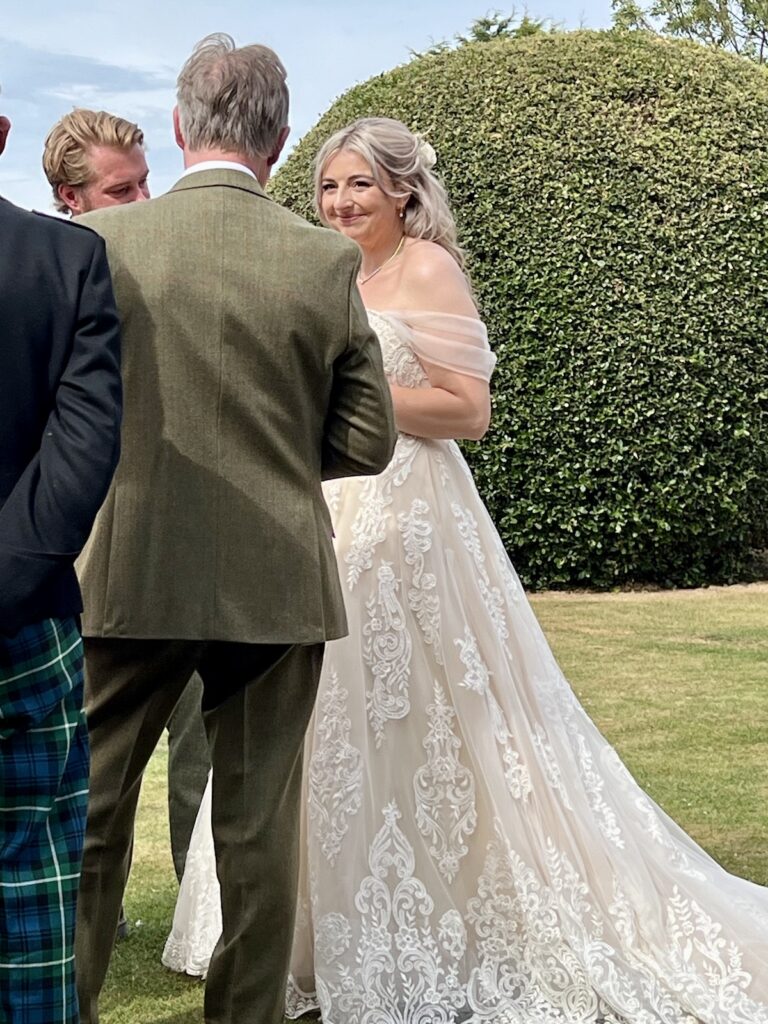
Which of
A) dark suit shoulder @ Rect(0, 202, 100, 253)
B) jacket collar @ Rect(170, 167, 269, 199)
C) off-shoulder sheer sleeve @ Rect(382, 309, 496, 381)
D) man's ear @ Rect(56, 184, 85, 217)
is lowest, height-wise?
off-shoulder sheer sleeve @ Rect(382, 309, 496, 381)

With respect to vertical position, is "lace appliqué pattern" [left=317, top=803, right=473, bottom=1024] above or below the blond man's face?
below

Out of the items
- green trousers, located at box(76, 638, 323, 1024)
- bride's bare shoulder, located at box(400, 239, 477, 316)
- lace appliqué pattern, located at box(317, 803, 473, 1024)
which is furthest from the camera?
bride's bare shoulder, located at box(400, 239, 477, 316)

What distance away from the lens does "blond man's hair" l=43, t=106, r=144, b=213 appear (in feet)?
12.6

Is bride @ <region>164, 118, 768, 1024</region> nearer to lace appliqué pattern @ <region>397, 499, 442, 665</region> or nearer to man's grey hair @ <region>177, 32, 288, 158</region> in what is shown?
lace appliqué pattern @ <region>397, 499, 442, 665</region>

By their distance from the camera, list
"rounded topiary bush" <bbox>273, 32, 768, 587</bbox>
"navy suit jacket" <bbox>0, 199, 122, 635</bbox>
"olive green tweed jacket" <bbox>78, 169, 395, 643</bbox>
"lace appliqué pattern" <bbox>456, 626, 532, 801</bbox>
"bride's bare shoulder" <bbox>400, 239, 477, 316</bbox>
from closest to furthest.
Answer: "navy suit jacket" <bbox>0, 199, 122, 635</bbox>
"olive green tweed jacket" <bbox>78, 169, 395, 643</bbox>
"lace appliqué pattern" <bbox>456, 626, 532, 801</bbox>
"bride's bare shoulder" <bbox>400, 239, 477, 316</bbox>
"rounded topiary bush" <bbox>273, 32, 768, 587</bbox>

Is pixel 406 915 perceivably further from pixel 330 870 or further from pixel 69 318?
pixel 69 318

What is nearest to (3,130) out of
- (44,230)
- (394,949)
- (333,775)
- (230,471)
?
(44,230)

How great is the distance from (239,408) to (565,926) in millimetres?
1588

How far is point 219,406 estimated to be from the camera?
2.76 meters

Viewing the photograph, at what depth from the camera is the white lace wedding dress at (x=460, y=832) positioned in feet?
11.5

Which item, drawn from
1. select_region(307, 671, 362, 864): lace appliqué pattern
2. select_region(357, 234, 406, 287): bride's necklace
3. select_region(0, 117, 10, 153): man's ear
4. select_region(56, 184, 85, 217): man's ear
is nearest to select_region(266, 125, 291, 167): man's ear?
select_region(0, 117, 10, 153): man's ear

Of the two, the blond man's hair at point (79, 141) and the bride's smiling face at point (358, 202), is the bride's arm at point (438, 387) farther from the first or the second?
the blond man's hair at point (79, 141)

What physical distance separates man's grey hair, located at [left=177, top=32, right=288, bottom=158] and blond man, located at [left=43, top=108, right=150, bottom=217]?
105cm

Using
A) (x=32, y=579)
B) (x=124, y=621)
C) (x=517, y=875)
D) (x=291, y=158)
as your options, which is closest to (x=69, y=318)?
(x=32, y=579)
